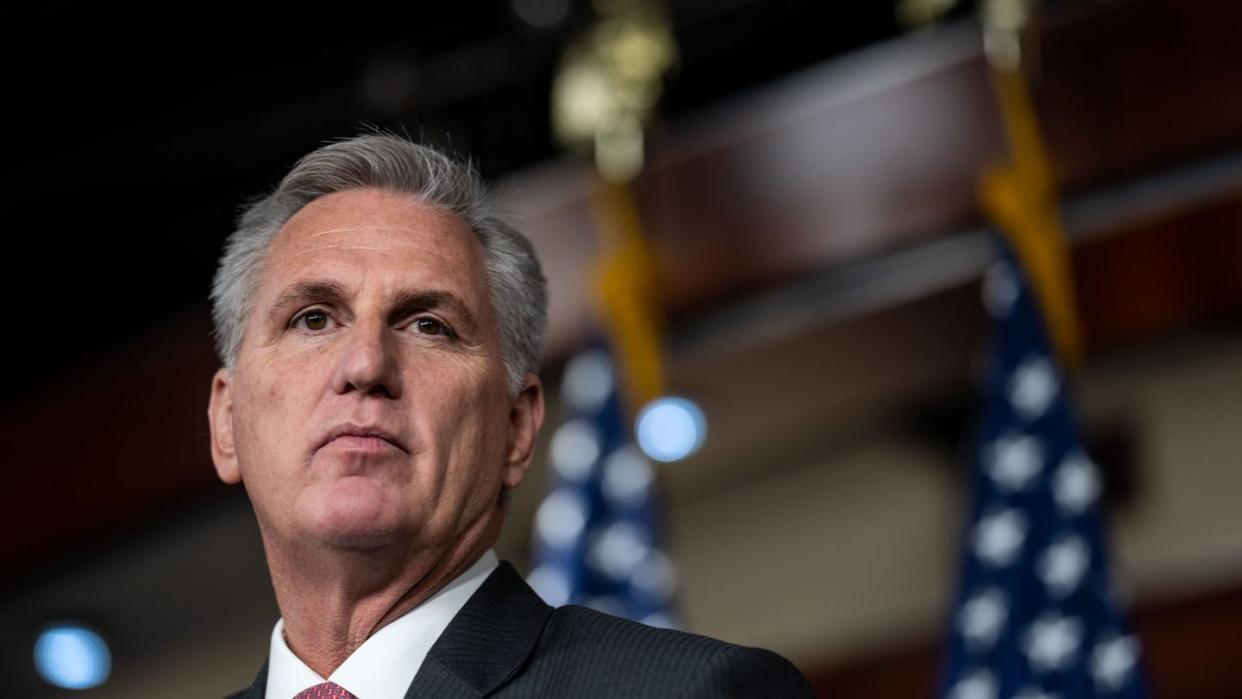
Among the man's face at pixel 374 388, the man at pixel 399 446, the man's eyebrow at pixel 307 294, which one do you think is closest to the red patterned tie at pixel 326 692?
the man at pixel 399 446

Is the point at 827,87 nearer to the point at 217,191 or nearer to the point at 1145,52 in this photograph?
the point at 1145,52

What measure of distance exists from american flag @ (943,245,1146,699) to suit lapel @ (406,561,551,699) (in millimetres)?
2085

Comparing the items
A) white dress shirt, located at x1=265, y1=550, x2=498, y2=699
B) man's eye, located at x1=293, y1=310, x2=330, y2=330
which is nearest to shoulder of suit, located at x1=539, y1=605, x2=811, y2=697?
white dress shirt, located at x1=265, y1=550, x2=498, y2=699

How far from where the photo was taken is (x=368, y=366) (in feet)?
5.09

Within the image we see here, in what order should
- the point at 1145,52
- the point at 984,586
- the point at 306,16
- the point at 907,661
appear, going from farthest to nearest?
Result: the point at 306,16, the point at 907,661, the point at 1145,52, the point at 984,586

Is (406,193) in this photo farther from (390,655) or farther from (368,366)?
(390,655)

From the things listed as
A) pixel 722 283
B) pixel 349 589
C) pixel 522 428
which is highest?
pixel 722 283

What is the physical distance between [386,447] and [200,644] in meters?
4.47

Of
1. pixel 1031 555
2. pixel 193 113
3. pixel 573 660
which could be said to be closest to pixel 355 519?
pixel 573 660

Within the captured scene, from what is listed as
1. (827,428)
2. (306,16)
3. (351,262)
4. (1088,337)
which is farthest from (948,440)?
(351,262)

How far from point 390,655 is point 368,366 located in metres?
0.26

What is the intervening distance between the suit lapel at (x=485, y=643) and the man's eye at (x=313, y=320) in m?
0.29

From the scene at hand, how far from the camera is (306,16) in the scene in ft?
16.8

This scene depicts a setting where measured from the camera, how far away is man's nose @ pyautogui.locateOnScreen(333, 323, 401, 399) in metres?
1.55
